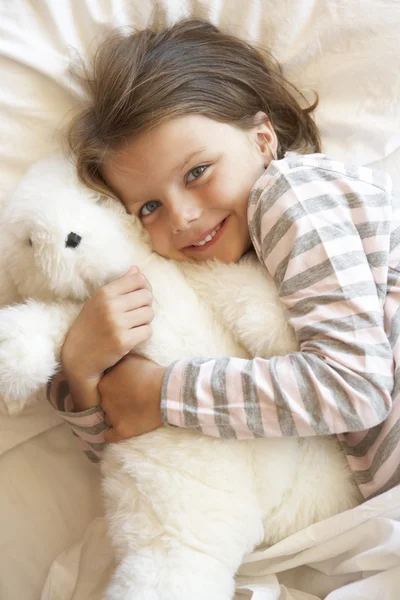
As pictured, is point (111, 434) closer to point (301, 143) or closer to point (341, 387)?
point (341, 387)

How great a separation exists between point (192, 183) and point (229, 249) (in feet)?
0.40

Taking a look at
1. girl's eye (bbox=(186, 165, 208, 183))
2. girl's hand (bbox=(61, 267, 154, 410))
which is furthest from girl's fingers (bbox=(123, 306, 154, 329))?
girl's eye (bbox=(186, 165, 208, 183))

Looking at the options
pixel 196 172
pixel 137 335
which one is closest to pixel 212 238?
pixel 196 172

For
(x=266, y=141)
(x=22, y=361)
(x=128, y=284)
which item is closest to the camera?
(x=22, y=361)

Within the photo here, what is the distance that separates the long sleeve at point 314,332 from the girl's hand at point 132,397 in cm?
3

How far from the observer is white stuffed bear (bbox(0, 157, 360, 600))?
768 mm

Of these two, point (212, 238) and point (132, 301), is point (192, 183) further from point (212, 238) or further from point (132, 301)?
point (132, 301)

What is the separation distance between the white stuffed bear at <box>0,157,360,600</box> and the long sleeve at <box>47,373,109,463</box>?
0.05 metres

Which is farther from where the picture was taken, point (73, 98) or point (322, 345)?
point (73, 98)

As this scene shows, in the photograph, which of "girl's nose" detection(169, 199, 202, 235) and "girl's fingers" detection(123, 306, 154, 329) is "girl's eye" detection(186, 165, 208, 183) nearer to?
"girl's nose" detection(169, 199, 202, 235)

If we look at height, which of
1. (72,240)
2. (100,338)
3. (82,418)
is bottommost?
(82,418)

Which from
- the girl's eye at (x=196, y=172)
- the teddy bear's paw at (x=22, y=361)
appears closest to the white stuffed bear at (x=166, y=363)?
the teddy bear's paw at (x=22, y=361)

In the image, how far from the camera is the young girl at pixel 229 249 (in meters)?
0.78

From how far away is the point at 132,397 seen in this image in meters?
0.85
